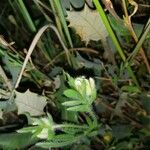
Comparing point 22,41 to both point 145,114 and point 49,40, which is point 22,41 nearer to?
point 49,40

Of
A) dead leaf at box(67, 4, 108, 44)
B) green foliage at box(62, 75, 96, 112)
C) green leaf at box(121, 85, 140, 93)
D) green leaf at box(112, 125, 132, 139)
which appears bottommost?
green leaf at box(112, 125, 132, 139)

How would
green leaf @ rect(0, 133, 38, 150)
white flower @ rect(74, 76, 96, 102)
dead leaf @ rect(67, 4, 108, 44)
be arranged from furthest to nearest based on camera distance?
green leaf @ rect(0, 133, 38, 150)
dead leaf @ rect(67, 4, 108, 44)
white flower @ rect(74, 76, 96, 102)

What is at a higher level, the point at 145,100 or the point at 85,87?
the point at 85,87

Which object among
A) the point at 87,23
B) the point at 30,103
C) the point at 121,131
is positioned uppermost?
the point at 87,23

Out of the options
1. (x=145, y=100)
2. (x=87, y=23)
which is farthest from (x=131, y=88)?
(x=87, y=23)

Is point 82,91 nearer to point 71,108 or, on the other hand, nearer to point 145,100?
point 71,108

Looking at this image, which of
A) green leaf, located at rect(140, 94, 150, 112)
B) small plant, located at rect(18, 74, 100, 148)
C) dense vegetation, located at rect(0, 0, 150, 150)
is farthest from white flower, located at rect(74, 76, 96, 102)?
green leaf, located at rect(140, 94, 150, 112)

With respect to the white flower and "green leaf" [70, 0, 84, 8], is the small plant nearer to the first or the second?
the white flower

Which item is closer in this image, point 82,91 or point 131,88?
point 82,91
